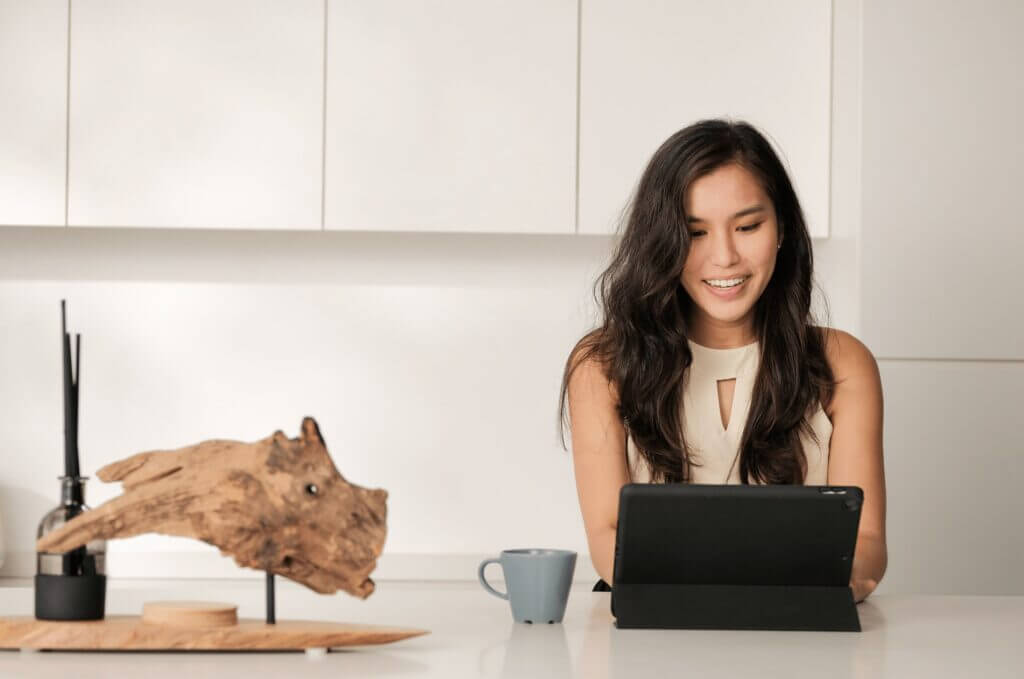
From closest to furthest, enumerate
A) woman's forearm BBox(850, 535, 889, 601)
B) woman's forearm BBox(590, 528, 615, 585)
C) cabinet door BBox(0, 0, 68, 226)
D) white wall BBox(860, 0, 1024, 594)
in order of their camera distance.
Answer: woman's forearm BBox(850, 535, 889, 601), woman's forearm BBox(590, 528, 615, 585), white wall BBox(860, 0, 1024, 594), cabinet door BBox(0, 0, 68, 226)

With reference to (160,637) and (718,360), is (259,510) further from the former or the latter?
(718,360)

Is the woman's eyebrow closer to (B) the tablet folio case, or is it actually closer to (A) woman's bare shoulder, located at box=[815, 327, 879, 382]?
(A) woman's bare shoulder, located at box=[815, 327, 879, 382]

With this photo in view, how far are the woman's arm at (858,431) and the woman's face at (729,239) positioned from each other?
20 cm

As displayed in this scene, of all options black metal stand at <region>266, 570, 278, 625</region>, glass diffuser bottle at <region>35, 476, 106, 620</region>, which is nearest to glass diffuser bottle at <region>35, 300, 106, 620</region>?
glass diffuser bottle at <region>35, 476, 106, 620</region>

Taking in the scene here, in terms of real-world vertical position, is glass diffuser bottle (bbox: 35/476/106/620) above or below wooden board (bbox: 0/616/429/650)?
above

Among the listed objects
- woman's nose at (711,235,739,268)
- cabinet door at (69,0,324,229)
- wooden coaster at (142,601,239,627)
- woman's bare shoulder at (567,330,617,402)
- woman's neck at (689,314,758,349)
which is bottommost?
wooden coaster at (142,601,239,627)

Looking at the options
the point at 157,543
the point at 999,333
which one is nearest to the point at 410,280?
the point at 157,543

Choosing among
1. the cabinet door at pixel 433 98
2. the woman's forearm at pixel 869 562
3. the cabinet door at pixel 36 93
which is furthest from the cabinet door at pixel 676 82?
the woman's forearm at pixel 869 562

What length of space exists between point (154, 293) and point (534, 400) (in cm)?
110

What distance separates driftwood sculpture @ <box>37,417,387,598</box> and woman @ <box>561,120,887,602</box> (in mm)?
929

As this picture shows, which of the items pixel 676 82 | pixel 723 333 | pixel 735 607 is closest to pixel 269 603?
pixel 735 607

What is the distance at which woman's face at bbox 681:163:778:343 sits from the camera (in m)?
2.06

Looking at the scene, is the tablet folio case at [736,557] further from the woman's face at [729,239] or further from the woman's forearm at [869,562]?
the woman's face at [729,239]

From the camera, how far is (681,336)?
215 centimetres
